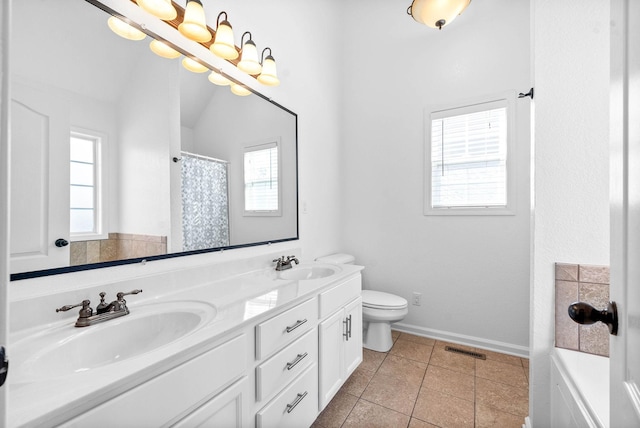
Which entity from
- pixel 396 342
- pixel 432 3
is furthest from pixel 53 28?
pixel 396 342

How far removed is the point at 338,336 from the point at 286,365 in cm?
52

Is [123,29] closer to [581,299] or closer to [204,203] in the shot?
[204,203]

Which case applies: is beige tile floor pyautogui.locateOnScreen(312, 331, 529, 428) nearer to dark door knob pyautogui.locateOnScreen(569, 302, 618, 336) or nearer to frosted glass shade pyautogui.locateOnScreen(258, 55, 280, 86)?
dark door knob pyautogui.locateOnScreen(569, 302, 618, 336)

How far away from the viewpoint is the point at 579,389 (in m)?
0.93

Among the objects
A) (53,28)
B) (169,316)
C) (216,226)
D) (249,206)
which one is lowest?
(169,316)

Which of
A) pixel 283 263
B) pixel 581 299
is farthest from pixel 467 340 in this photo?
pixel 283 263

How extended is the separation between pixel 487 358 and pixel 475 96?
2.16 meters

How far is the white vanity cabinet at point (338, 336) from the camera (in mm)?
1463

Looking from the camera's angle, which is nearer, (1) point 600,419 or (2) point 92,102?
(1) point 600,419

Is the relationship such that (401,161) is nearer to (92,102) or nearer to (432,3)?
(432,3)

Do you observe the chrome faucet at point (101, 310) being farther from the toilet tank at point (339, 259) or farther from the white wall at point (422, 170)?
the white wall at point (422, 170)

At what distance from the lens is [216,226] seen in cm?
156

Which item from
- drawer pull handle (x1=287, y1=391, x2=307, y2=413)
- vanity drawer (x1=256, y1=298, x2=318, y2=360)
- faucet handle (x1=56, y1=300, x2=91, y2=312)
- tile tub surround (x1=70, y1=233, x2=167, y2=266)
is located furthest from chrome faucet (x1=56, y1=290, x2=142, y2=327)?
drawer pull handle (x1=287, y1=391, x2=307, y2=413)

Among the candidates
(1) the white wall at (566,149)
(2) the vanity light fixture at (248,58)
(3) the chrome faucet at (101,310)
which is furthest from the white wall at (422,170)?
(3) the chrome faucet at (101,310)
